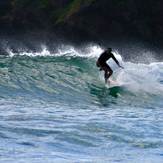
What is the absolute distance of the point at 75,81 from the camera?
22.3 m

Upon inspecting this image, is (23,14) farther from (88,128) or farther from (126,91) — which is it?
(88,128)

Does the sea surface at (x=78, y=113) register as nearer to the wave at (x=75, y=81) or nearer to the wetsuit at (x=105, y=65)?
the wave at (x=75, y=81)

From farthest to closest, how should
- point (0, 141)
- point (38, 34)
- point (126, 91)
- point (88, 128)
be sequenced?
point (38, 34), point (126, 91), point (88, 128), point (0, 141)

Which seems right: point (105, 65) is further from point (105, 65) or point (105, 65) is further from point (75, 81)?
point (75, 81)

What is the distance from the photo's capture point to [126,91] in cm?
2108

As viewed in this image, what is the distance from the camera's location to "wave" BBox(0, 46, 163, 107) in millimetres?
19844

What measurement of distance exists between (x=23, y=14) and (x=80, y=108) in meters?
28.7

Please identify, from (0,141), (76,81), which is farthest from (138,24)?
(0,141)

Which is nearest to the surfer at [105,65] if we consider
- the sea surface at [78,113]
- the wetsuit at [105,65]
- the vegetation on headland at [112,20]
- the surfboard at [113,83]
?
the wetsuit at [105,65]

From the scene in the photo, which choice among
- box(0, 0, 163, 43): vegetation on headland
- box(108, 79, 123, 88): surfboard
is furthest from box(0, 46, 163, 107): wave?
box(0, 0, 163, 43): vegetation on headland

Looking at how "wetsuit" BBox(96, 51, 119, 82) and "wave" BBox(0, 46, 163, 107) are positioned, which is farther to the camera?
"wetsuit" BBox(96, 51, 119, 82)

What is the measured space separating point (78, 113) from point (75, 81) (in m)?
6.37

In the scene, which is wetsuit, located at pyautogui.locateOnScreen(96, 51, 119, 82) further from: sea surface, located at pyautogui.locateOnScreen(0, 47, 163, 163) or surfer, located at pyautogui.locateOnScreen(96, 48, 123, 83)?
sea surface, located at pyautogui.locateOnScreen(0, 47, 163, 163)

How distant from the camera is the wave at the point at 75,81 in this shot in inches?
781
